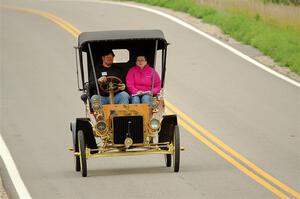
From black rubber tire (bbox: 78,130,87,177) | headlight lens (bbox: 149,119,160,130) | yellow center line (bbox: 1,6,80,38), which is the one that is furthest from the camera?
yellow center line (bbox: 1,6,80,38)

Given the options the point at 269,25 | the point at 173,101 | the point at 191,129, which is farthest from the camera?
the point at 269,25

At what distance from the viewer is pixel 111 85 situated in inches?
643

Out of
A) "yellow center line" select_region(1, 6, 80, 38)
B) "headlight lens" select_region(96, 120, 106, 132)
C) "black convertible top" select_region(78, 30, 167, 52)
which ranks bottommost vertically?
"yellow center line" select_region(1, 6, 80, 38)

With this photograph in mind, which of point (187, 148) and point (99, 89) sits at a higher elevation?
point (99, 89)

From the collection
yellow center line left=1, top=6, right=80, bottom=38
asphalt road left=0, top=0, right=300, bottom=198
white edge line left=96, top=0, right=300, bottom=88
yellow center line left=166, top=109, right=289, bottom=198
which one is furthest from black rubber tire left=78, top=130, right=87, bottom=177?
yellow center line left=1, top=6, right=80, bottom=38

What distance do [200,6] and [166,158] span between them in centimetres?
1901

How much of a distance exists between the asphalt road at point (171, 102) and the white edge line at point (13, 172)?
0.11m

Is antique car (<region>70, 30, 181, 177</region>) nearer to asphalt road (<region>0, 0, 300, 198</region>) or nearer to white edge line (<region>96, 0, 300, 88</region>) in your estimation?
asphalt road (<region>0, 0, 300, 198</region>)

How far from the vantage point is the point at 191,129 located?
20172mm

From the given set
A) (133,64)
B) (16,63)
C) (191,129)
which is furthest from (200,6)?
(133,64)

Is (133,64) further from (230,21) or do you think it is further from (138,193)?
(230,21)

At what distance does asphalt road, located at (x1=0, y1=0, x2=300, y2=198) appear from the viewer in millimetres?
15031

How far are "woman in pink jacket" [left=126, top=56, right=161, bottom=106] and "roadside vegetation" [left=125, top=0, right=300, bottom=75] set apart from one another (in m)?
10.3

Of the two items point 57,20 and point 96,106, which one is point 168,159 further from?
point 57,20
